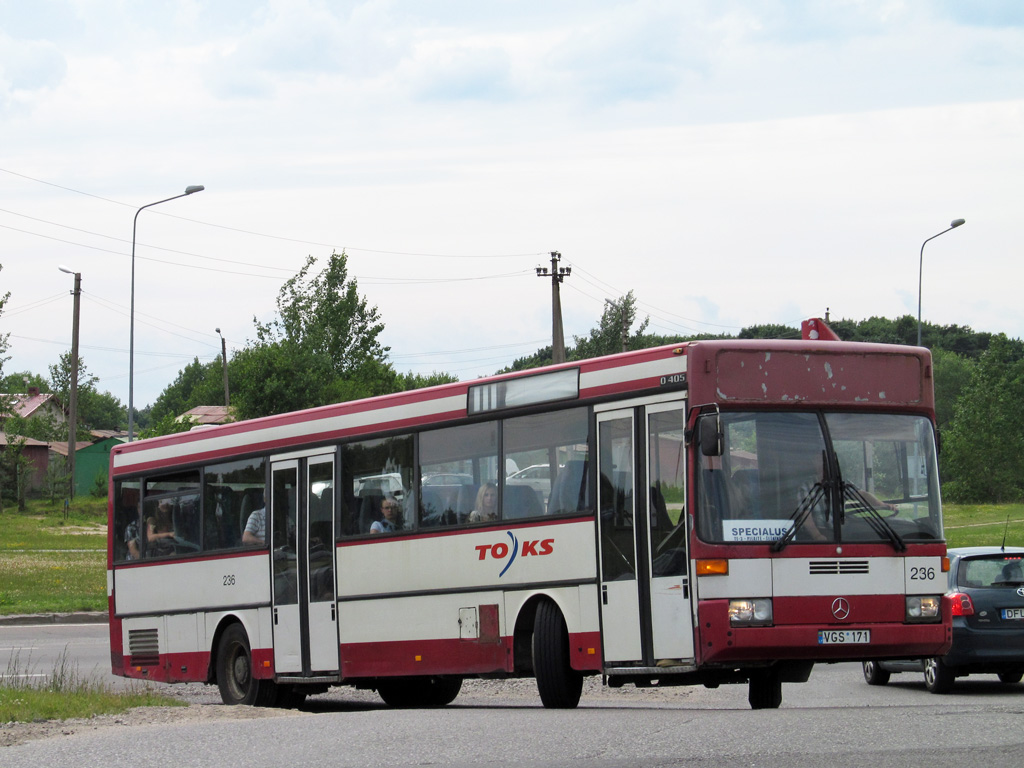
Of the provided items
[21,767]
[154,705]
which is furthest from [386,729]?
[154,705]

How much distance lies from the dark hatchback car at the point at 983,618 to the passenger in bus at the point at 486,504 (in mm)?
5327

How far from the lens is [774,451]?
34.3ft

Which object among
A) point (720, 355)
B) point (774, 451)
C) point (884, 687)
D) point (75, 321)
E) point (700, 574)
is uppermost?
point (75, 321)

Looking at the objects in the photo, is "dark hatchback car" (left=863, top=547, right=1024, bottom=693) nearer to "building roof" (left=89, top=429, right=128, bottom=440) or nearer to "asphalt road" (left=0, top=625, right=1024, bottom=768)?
"asphalt road" (left=0, top=625, right=1024, bottom=768)

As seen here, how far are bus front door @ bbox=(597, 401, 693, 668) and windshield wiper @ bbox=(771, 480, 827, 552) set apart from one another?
0.70m

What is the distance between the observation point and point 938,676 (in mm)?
14992

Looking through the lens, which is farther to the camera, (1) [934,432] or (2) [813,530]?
(1) [934,432]

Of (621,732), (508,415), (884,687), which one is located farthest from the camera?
(884,687)

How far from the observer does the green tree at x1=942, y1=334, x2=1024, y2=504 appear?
86.5 metres

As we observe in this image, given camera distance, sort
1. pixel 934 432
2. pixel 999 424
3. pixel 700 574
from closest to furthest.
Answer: pixel 700 574
pixel 934 432
pixel 999 424

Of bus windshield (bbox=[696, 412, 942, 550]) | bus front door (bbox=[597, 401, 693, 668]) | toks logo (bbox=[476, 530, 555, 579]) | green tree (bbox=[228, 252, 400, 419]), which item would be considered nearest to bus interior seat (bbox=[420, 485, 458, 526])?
toks logo (bbox=[476, 530, 555, 579])

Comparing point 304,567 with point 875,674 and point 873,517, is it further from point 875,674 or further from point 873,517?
point 875,674

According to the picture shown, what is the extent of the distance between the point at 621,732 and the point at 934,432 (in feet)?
13.0

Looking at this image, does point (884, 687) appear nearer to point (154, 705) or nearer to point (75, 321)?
point (154, 705)
